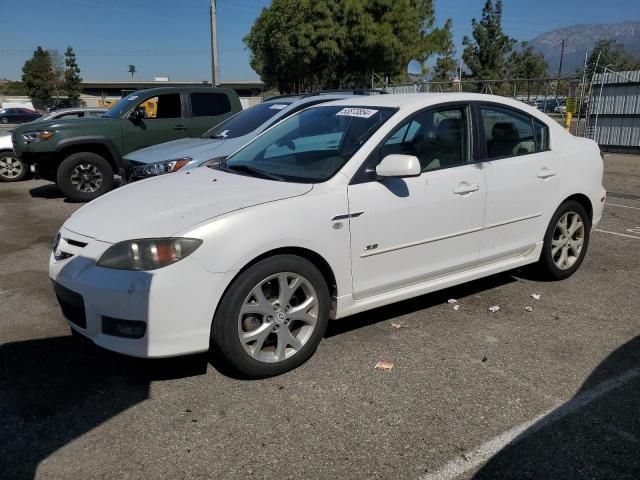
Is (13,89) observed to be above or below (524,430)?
above

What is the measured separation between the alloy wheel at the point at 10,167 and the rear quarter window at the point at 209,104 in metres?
4.65

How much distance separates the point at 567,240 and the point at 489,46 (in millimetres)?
44568

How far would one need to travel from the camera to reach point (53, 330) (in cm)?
420

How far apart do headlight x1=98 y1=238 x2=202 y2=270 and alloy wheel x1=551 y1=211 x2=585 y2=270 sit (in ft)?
10.7

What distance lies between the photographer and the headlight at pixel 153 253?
9.98 ft

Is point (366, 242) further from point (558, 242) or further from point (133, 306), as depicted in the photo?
point (558, 242)

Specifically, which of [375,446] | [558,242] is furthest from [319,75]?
[375,446]

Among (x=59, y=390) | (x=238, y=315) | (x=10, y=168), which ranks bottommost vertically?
(x=59, y=390)

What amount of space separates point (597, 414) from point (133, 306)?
8.26 feet

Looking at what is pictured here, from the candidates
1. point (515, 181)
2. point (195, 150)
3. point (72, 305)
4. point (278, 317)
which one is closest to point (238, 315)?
point (278, 317)

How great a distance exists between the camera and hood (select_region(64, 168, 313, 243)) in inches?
126

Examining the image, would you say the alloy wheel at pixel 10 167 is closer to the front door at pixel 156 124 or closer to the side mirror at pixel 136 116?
the front door at pixel 156 124

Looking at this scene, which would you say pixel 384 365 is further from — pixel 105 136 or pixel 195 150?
pixel 105 136

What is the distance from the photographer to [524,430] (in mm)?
2910
